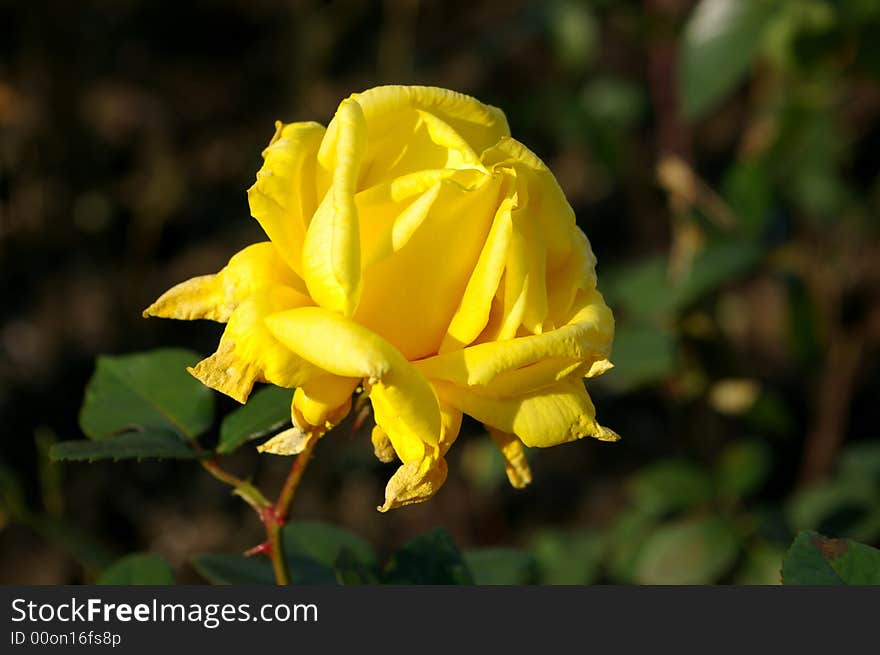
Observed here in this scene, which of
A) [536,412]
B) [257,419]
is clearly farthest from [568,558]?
[536,412]

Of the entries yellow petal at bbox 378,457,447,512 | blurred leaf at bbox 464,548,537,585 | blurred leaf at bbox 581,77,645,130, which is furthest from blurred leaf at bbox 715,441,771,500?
yellow petal at bbox 378,457,447,512

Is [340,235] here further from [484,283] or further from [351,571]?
[351,571]

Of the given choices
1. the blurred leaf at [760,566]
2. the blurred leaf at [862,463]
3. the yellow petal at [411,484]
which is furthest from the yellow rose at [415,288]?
the blurred leaf at [862,463]

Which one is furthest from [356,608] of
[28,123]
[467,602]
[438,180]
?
[28,123]

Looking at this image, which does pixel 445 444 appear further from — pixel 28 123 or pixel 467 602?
pixel 28 123

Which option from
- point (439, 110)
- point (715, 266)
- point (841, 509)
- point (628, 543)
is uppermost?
→ point (439, 110)

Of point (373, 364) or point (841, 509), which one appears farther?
point (841, 509)

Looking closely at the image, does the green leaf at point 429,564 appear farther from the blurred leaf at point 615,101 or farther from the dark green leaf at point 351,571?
the blurred leaf at point 615,101
